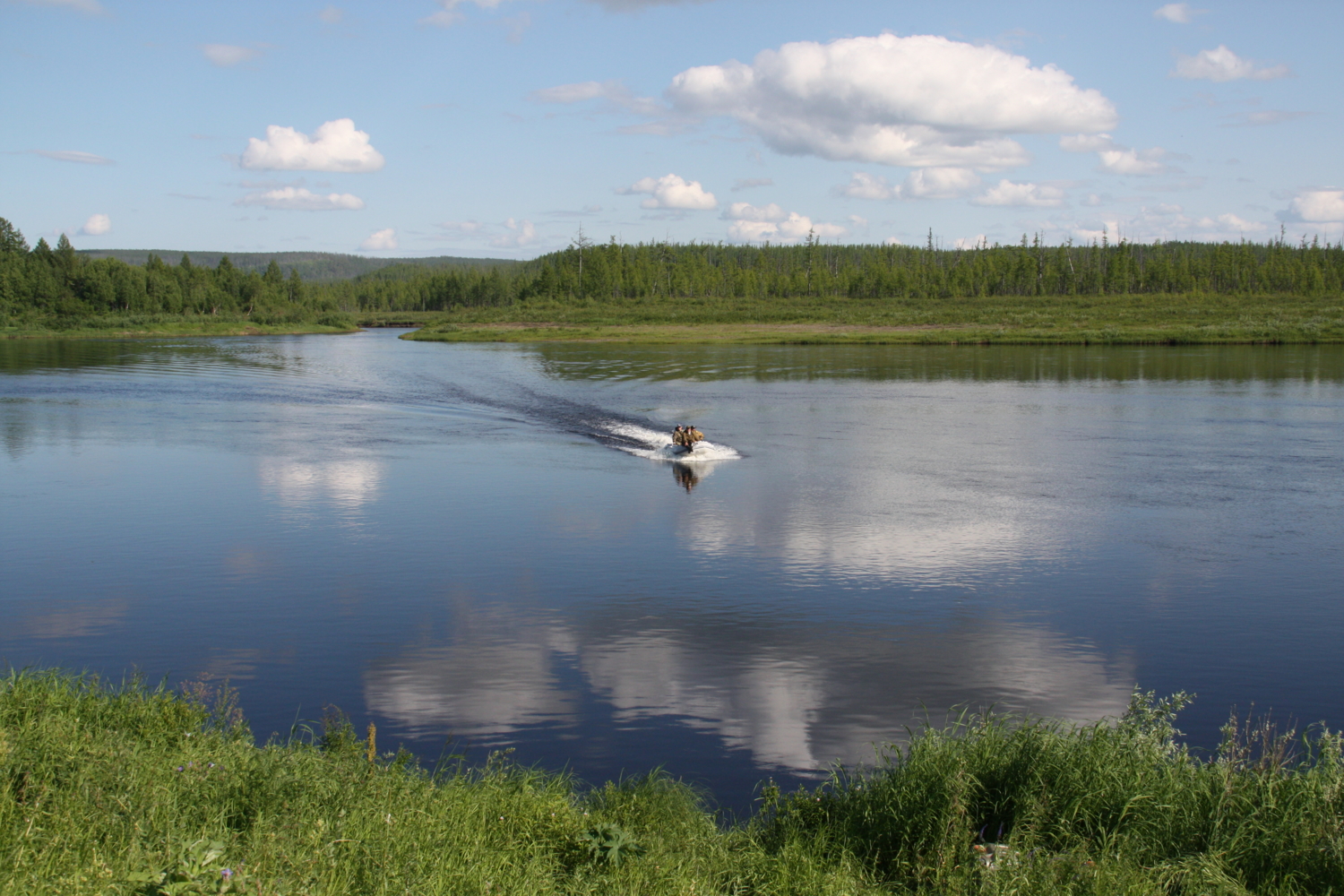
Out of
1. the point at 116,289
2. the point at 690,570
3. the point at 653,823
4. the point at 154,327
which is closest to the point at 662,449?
the point at 690,570

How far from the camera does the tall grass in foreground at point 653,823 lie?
653 cm

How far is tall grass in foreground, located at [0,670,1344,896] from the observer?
6.53m

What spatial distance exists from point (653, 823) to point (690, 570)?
9249mm

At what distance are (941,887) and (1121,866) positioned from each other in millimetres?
1277

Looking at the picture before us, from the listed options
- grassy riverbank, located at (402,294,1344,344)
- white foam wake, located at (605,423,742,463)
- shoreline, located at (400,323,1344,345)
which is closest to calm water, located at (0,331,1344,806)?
white foam wake, located at (605,423,742,463)

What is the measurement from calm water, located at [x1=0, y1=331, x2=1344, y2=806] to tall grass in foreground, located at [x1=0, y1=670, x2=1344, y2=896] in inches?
65.8

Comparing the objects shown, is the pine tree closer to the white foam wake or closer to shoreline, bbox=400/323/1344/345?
shoreline, bbox=400/323/1344/345

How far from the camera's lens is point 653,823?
828cm

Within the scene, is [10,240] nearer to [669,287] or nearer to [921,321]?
[669,287]

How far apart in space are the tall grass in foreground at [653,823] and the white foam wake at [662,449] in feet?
68.2

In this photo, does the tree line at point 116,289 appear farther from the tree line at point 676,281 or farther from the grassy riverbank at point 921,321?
the grassy riverbank at point 921,321

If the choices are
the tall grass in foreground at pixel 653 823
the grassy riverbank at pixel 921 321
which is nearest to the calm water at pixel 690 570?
the tall grass in foreground at pixel 653 823

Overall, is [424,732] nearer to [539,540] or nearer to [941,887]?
[941,887]

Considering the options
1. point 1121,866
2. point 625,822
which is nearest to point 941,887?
point 1121,866
